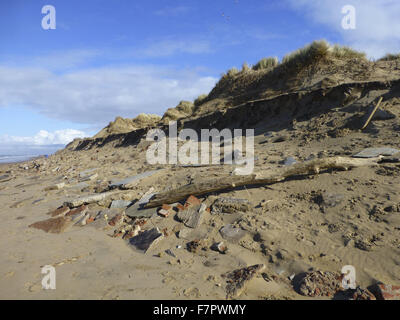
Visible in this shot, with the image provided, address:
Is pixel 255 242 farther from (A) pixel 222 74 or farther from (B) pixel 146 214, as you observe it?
(A) pixel 222 74

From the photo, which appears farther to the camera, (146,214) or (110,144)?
(110,144)

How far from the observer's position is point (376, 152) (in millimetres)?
4125

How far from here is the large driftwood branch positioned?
12.5 feet

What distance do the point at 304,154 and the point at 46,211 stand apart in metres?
5.15

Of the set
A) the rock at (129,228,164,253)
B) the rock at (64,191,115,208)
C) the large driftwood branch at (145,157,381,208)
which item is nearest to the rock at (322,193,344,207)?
the large driftwood branch at (145,157,381,208)

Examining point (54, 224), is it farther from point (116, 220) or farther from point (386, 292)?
point (386, 292)

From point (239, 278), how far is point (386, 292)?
117 cm

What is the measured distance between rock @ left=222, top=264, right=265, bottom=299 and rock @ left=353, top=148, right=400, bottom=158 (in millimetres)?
2899

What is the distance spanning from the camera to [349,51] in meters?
9.82

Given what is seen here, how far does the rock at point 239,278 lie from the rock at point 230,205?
3.58 ft

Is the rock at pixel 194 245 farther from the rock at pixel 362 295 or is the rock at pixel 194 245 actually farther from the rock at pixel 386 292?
the rock at pixel 386 292

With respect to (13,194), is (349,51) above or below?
above
